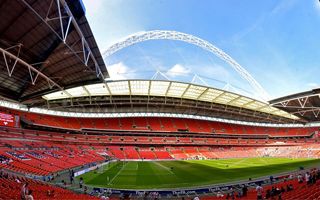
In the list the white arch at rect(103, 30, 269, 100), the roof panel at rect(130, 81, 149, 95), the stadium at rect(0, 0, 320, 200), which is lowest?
the stadium at rect(0, 0, 320, 200)

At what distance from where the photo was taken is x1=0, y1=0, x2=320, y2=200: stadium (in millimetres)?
22422

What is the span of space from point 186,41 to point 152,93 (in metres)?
13.2

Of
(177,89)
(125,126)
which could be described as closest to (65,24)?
(177,89)

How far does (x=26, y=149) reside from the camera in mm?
40094

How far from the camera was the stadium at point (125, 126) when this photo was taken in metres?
22.4

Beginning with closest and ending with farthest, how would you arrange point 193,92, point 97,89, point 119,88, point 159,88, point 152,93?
1. point 97,89
2. point 119,88
3. point 159,88
4. point 193,92
5. point 152,93

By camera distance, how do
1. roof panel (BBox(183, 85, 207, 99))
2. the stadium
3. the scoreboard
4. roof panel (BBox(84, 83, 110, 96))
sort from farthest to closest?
roof panel (BBox(183, 85, 207, 99)) < roof panel (BBox(84, 83, 110, 96)) < the scoreboard < the stadium

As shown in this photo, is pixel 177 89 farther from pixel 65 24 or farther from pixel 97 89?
pixel 65 24

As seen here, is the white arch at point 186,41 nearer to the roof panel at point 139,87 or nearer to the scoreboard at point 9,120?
the roof panel at point 139,87

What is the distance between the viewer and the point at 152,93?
190ft

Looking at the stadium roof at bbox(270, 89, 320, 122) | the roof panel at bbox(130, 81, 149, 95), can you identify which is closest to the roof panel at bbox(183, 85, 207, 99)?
the roof panel at bbox(130, 81, 149, 95)

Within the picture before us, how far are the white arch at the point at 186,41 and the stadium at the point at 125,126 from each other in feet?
0.68

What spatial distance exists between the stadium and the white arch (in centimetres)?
21

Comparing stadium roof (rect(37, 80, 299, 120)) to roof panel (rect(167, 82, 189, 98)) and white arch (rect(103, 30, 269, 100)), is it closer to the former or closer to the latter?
roof panel (rect(167, 82, 189, 98))
